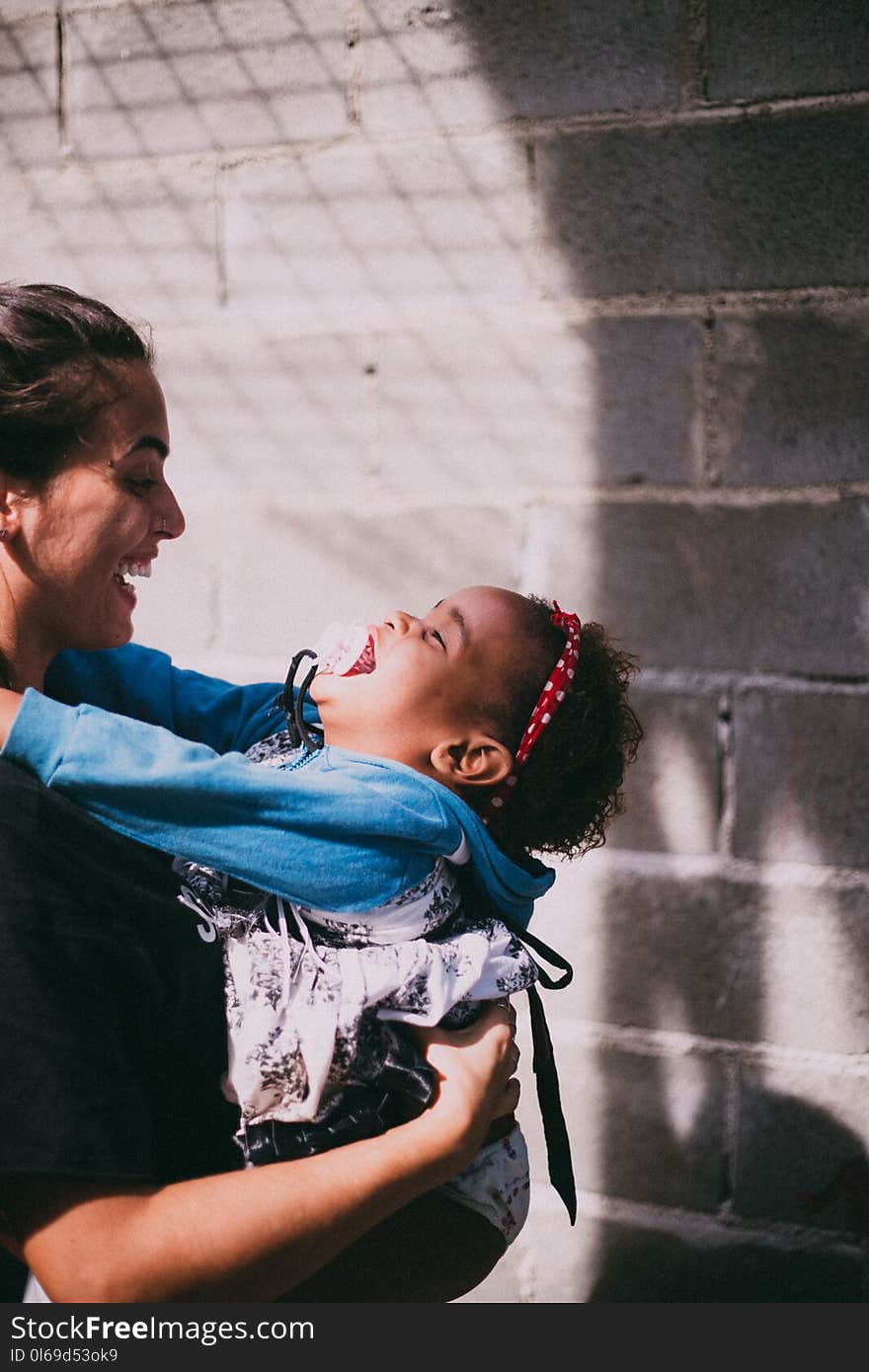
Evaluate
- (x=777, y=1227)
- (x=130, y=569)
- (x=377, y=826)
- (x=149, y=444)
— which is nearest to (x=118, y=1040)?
(x=377, y=826)

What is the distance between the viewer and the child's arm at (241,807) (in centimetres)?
104

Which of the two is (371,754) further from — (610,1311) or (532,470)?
(610,1311)

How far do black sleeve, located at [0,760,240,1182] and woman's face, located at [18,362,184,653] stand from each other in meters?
0.33

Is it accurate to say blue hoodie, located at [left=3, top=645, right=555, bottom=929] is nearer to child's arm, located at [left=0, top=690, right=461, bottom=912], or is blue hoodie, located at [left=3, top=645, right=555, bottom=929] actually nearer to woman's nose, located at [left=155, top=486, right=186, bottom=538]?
child's arm, located at [left=0, top=690, right=461, bottom=912]

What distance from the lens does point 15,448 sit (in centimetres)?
124

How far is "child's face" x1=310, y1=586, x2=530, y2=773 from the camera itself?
4.39 ft

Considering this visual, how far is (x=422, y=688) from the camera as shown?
1.34 metres

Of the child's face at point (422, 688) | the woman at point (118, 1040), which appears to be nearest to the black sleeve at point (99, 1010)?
the woman at point (118, 1040)

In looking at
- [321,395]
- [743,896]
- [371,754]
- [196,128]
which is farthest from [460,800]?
[196,128]

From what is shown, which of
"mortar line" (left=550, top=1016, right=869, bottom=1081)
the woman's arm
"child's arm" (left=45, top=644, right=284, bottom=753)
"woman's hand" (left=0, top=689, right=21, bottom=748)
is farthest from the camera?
"mortar line" (left=550, top=1016, right=869, bottom=1081)

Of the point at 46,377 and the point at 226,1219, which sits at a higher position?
the point at 46,377

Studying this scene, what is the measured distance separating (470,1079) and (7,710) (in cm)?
58

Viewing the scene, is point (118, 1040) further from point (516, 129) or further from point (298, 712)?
point (516, 129)

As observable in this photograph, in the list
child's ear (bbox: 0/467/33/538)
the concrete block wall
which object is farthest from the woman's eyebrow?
the concrete block wall
